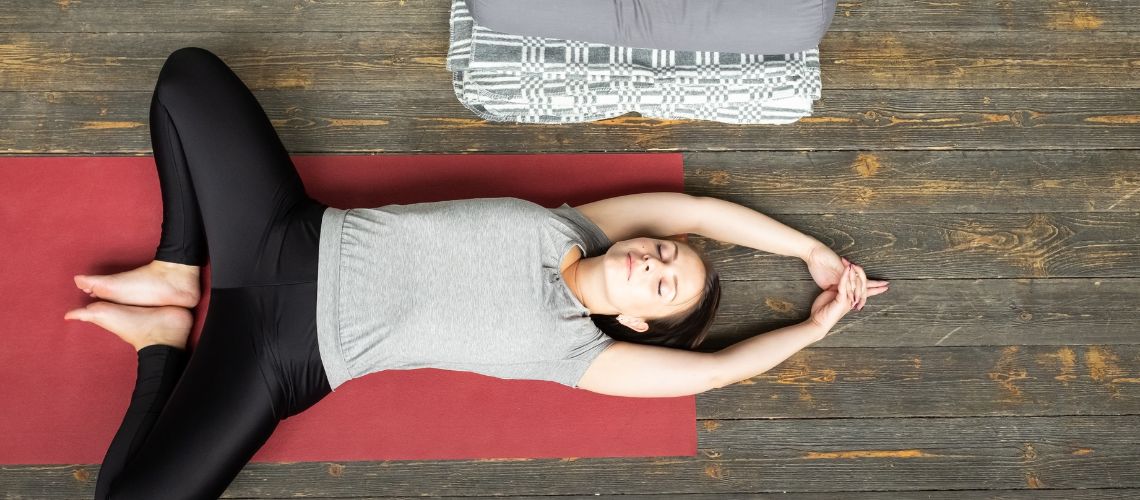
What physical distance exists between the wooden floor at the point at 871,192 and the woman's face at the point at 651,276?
16.7 inches

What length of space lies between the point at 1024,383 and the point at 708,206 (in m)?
1.00

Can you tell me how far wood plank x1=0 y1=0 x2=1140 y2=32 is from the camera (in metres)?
1.97

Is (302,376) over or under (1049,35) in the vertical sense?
under

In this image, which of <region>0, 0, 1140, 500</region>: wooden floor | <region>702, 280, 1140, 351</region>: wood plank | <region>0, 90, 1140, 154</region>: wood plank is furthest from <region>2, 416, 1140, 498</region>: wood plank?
<region>0, 90, 1140, 154</region>: wood plank

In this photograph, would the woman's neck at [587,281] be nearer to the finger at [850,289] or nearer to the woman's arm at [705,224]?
the woman's arm at [705,224]

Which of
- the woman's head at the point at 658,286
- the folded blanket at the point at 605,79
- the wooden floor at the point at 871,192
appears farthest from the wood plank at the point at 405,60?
the woman's head at the point at 658,286

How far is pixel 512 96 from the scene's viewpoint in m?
1.88

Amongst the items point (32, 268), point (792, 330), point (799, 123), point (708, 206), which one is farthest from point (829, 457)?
point (32, 268)

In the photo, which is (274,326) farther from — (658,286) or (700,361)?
(700,361)

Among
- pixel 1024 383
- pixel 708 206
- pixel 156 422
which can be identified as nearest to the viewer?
pixel 156 422

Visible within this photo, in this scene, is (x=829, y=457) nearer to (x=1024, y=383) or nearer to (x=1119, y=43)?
(x=1024, y=383)

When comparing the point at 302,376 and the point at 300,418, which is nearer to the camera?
the point at 302,376

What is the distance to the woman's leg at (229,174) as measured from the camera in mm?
1537

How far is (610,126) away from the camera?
6.44 feet
